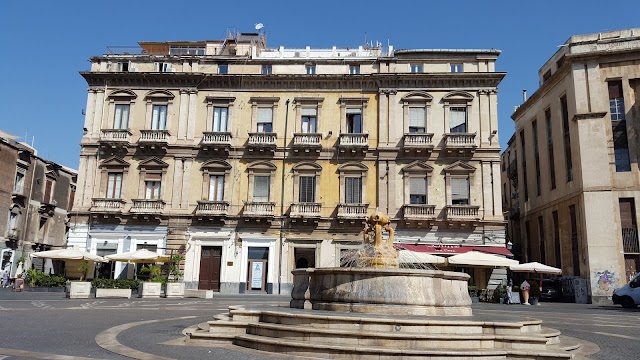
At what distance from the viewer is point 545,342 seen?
30.8ft

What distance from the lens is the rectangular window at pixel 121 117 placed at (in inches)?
1310

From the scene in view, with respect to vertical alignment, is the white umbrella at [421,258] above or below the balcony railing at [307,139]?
→ below

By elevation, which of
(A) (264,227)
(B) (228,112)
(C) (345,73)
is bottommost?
(A) (264,227)

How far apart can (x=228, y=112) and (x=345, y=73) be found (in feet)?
27.1

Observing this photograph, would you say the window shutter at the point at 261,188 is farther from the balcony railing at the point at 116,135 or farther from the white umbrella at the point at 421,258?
the white umbrella at the point at 421,258

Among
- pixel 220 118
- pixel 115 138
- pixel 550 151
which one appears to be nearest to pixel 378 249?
pixel 220 118

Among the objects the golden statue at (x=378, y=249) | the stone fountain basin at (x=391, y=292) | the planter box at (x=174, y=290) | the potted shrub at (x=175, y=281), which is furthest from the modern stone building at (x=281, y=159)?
the stone fountain basin at (x=391, y=292)

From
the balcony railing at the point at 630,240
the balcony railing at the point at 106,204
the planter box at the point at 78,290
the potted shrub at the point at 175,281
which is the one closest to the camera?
the planter box at the point at 78,290

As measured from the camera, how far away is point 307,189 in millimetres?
31844

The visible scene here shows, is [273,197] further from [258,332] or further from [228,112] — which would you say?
[258,332]

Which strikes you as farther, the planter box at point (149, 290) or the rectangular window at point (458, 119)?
the rectangular window at point (458, 119)

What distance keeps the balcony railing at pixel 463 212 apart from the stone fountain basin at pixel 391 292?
18280 millimetres

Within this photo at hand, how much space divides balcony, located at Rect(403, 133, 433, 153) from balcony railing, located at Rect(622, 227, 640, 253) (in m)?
12.5

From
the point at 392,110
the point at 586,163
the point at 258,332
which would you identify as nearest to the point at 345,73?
the point at 392,110
